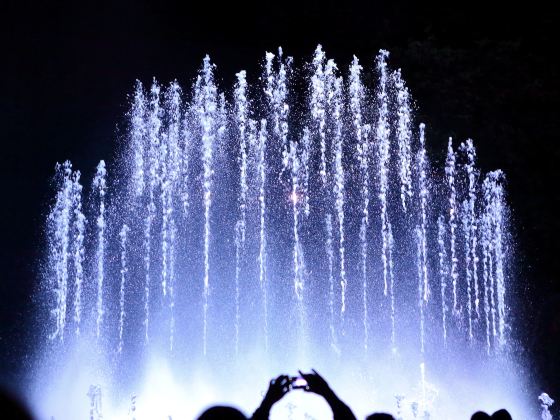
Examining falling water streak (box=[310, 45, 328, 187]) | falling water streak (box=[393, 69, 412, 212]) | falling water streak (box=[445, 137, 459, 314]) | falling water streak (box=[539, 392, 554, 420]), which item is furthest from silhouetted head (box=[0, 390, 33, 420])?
falling water streak (box=[393, 69, 412, 212])

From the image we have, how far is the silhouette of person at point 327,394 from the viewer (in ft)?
9.43

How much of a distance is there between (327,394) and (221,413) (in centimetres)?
62

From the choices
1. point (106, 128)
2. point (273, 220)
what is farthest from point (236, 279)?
point (106, 128)

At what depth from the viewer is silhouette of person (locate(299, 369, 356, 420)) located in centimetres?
287

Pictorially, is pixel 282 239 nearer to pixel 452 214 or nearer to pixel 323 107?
pixel 323 107

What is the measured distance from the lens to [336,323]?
1853cm

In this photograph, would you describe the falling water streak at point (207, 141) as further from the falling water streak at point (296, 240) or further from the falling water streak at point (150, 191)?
the falling water streak at point (296, 240)

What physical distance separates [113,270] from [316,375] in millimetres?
18169

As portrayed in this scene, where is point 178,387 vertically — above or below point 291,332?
below

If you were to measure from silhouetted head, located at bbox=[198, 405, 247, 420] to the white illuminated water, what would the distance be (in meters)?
15.2

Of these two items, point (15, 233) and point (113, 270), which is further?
point (15, 233)

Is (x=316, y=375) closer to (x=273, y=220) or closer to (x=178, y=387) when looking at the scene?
(x=178, y=387)

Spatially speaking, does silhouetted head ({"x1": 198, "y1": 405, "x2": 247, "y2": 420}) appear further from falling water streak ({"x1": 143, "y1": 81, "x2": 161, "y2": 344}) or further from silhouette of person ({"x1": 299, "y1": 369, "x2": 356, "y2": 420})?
falling water streak ({"x1": 143, "y1": 81, "x2": 161, "y2": 344})

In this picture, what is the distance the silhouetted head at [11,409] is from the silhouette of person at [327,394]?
3.50ft
